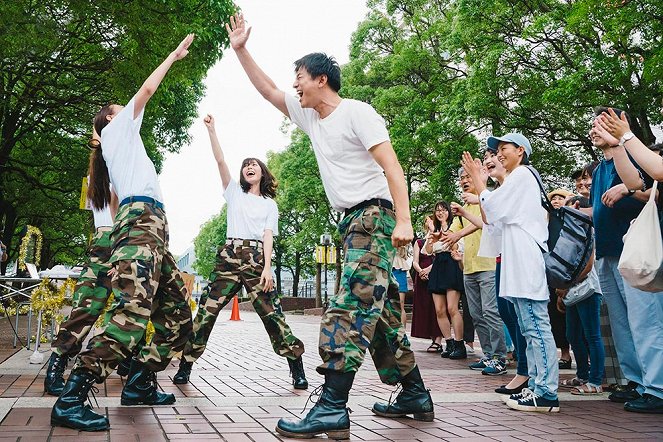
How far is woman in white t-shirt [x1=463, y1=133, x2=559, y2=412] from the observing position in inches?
183

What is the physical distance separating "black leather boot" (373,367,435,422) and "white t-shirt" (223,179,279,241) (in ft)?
7.00

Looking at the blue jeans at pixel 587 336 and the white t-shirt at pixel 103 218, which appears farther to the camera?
the blue jeans at pixel 587 336

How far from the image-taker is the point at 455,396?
5.27m

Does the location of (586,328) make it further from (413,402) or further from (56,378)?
(56,378)

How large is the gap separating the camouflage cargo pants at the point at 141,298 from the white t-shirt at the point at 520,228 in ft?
7.69

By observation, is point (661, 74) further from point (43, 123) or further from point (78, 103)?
point (43, 123)

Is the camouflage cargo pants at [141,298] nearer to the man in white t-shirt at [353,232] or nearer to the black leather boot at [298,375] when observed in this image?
the man in white t-shirt at [353,232]

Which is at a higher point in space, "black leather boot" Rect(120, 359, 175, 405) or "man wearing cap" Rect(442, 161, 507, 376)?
"man wearing cap" Rect(442, 161, 507, 376)

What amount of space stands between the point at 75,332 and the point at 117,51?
10.9 meters

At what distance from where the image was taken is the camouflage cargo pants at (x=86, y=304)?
4.64 meters

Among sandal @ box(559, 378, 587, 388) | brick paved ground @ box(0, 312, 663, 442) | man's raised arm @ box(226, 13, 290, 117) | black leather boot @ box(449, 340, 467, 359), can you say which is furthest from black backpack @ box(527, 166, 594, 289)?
black leather boot @ box(449, 340, 467, 359)

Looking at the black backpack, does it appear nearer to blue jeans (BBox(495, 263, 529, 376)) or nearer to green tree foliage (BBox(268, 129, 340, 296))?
blue jeans (BBox(495, 263, 529, 376))

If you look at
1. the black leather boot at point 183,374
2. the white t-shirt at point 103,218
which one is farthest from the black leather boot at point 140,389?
the white t-shirt at point 103,218

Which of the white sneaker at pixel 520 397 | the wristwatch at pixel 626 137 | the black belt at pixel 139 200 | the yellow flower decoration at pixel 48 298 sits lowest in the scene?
the white sneaker at pixel 520 397
